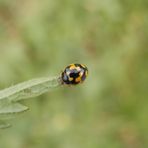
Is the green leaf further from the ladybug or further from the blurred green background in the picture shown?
the blurred green background

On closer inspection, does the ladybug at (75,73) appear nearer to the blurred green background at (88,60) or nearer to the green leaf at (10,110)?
the green leaf at (10,110)

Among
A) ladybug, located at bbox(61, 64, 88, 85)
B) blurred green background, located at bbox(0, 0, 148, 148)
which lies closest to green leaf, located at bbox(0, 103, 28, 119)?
ladybug, located at bbox(61, 64, 88, 85)

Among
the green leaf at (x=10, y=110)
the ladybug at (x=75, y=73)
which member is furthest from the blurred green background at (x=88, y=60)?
the green leaf at (x=10, y=110)

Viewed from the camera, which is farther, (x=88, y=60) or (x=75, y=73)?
(x=88, y=60)

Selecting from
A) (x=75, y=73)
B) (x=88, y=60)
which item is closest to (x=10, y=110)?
(x=75, y=73)

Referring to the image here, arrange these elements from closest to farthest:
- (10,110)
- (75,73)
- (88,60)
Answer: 1. (10,110)
2. (75,73)
3. (88,60)

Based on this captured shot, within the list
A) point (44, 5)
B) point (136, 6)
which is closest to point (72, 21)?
point (44, 5)

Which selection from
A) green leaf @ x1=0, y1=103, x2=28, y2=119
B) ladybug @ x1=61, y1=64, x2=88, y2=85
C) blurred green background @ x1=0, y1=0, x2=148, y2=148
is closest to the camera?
green leaf @ x1=0, y1=103, x2=28, y2=119

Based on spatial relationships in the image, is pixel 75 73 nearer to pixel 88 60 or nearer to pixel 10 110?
pixel 10 110

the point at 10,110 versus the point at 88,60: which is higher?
the point at 88,60

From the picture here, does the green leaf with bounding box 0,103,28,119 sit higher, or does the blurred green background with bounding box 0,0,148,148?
the blurred green background with bounding box 0,0,148,148
